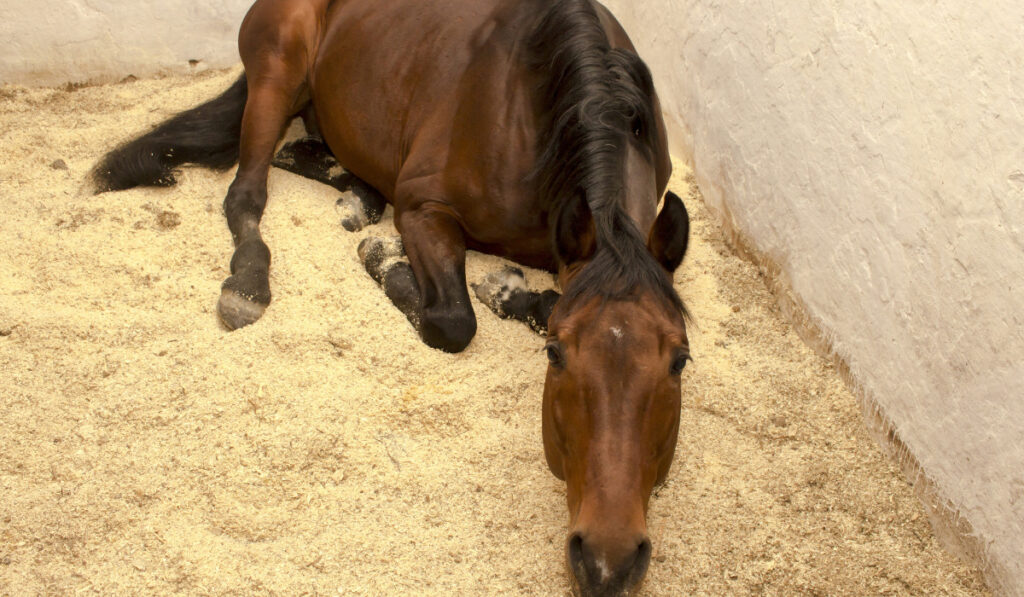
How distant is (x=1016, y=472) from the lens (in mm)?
2283

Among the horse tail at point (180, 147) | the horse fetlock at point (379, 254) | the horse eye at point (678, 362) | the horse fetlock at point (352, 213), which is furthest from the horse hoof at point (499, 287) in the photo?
the horse tail at point (180, 147)

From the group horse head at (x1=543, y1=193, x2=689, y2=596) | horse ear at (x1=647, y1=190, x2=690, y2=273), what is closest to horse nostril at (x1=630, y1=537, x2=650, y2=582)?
horse head at (x1=543, y1=193, x2=689, y2=596)

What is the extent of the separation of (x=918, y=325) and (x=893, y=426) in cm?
38

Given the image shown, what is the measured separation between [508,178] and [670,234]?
96 centimetres

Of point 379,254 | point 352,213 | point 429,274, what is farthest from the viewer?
point 352,213

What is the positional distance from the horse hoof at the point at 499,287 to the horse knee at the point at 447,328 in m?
0.26

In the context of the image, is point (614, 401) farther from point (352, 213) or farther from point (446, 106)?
point (352, 213)

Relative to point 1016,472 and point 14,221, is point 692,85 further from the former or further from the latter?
point 14,221

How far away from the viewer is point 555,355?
7.97 feet

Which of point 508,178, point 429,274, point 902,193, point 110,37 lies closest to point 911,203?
point 902,193

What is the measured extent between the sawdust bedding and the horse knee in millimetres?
52

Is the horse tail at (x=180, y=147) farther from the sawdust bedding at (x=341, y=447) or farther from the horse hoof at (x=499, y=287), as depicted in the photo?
the horse hoof at (x=499, y=287)

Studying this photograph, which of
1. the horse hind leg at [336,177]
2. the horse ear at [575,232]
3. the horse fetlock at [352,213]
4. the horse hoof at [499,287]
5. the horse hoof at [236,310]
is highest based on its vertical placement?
the horse ear at [575,232]

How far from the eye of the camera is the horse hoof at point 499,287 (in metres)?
3.56
